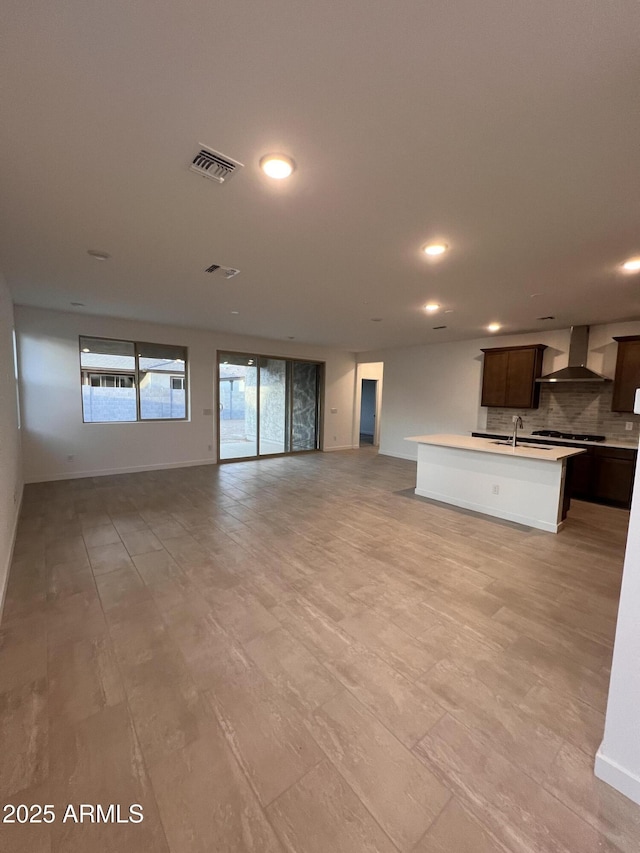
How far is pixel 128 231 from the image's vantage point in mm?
2539

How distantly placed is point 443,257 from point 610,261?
4.69 ft

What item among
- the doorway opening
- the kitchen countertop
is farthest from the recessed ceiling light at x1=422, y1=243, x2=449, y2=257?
the doorway opening

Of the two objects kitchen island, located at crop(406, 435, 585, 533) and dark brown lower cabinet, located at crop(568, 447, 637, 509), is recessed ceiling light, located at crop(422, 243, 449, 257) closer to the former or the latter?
kitchen island, located at crop(406, 435, 585, 533)

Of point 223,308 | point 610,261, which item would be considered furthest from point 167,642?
point 610,261

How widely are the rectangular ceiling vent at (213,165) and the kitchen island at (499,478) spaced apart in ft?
12.7

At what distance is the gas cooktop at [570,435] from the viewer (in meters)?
5.18

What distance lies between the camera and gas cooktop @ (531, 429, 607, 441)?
204 inches

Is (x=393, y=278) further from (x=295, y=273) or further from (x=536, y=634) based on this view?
(x=536, y=634)

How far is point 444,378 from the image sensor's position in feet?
23.7

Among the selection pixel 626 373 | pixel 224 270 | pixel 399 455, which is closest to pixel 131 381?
pixel 224 270

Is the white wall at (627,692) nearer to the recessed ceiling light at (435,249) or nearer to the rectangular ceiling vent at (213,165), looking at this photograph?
the recessed ceiling light at (435,249)

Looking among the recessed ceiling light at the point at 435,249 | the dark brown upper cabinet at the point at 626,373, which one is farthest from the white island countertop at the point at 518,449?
the recessed ceiling light at the point at 435,249

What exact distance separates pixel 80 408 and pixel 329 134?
5.74 m

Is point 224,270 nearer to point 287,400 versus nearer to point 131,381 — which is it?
point 131,381
